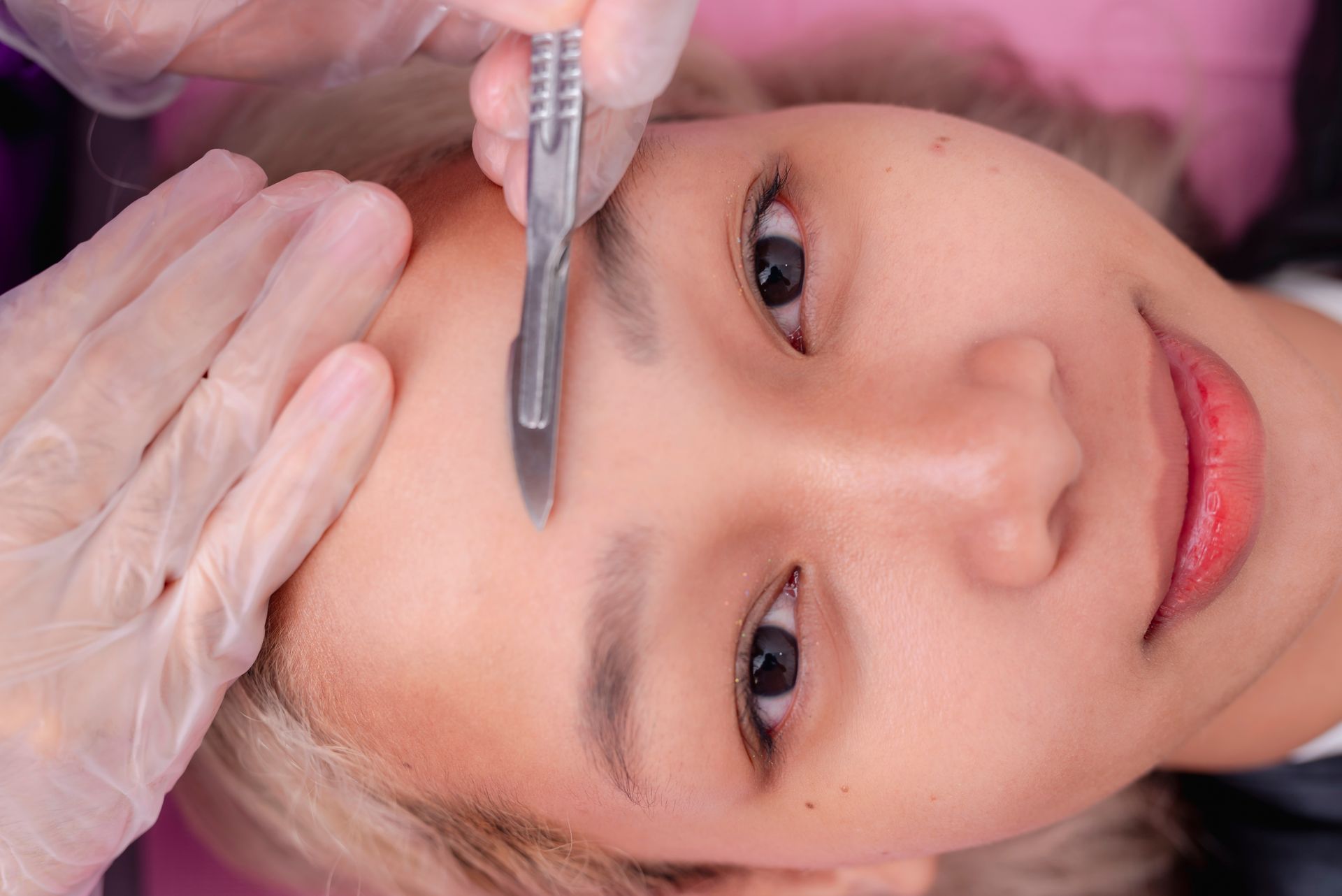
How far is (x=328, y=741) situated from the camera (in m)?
0.91

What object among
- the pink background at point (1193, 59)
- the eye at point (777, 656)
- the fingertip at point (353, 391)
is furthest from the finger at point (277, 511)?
the pink background at point (1193, 59)

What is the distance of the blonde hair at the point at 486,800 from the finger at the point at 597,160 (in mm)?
231

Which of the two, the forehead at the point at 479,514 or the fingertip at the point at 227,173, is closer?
the forehead at the point at 479,514

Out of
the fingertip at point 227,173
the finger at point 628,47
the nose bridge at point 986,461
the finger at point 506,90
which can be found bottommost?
the nose bridge at point 986,461

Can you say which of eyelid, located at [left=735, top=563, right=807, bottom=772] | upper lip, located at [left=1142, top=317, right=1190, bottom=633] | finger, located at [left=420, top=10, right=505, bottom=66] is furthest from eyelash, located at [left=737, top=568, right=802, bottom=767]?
finger, located at [left=420, top=10, right=505, bottom=66]

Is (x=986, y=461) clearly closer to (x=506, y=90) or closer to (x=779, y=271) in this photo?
(x=779, y=271)

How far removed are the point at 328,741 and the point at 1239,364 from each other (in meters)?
0.85

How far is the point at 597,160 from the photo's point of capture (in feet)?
2.65

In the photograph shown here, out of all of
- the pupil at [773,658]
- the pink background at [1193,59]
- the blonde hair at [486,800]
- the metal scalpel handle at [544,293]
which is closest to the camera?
the metal scalpel handle at [544,293]

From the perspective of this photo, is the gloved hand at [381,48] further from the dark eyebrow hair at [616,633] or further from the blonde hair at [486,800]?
the dark eyebrow hair at [616,633]

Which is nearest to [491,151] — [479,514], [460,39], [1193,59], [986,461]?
[460,39]

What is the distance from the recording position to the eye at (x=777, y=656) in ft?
2.70

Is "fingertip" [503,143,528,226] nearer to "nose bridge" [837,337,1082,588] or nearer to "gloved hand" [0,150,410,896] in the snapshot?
"gloved hand" [0,150,410,896]

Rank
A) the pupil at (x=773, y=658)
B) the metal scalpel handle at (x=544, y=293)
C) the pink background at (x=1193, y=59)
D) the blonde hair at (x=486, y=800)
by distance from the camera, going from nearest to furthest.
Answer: the metal scalpel handle at (x=544, y=293) < the pupil at (x=773, y=658) < the blonde hair at (x=486, y=800) < the pink background at (x=1193, y=59)
